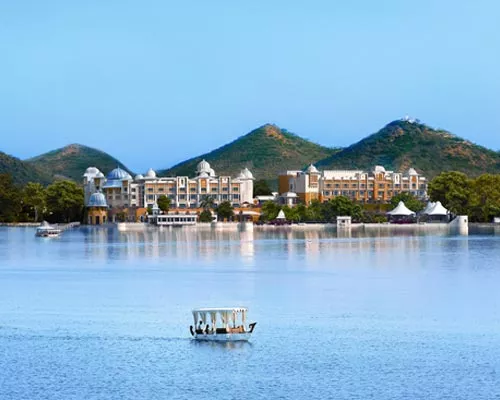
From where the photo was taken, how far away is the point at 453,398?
68.9 feet

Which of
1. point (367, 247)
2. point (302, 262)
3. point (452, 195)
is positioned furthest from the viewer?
point (452, 195)

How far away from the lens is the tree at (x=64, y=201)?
126312mm

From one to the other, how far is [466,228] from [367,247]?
43.0 metres

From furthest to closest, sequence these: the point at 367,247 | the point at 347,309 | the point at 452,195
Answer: the point at 452,195, the point at 367,247, the point at 347,309

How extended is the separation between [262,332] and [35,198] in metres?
103

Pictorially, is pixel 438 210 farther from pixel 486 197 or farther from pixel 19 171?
pixel 19 171

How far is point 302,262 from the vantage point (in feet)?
180

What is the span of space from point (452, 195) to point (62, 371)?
96.6 meters

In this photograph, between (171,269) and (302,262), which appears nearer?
(171,269)

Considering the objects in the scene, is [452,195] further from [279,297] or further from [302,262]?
[279,297]

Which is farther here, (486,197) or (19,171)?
(19,171)

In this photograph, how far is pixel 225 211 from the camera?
12594cm

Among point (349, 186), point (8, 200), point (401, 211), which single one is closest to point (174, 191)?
point (8, 200)

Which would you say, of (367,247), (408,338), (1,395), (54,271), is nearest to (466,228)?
(367,247)
